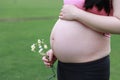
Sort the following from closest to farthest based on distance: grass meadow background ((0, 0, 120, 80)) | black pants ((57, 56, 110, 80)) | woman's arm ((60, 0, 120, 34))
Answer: woman's arm ((60, 0, 120, 34)) < black pants ((57, 56, 110, 80)) < grass meadow background ((0, 0, 120, 80))

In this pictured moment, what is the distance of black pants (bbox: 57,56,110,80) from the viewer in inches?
Answer: 87.0

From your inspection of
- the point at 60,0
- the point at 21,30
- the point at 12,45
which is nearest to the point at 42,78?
the point at 12,45

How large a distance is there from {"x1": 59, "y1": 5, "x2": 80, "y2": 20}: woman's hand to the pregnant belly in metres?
0.03

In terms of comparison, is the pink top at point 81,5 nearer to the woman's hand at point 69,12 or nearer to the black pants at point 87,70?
the woman's hand at point 69,12

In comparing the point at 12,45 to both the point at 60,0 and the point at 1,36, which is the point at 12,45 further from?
the point at 60,0

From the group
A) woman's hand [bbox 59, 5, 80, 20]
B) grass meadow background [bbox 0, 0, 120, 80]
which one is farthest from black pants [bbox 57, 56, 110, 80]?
grass meadow background [bbox 0, 0, 120, 80]

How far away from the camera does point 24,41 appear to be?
6797 millimetres

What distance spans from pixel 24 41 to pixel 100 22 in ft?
15.7

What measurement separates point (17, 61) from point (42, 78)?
0.94 metres

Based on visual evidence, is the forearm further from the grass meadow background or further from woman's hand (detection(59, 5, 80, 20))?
the grass meadow background

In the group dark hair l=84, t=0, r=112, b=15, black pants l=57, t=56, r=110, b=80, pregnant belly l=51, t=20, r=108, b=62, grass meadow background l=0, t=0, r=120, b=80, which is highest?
dark hair l=84, t=0, r=112, b=15

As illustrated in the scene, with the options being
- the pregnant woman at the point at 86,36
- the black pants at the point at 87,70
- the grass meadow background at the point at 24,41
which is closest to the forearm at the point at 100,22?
the pregnant woman at the point at 86,36

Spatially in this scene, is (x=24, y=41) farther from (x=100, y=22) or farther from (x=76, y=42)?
(x=100, y=22)

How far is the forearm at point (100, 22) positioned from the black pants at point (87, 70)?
23 cm
